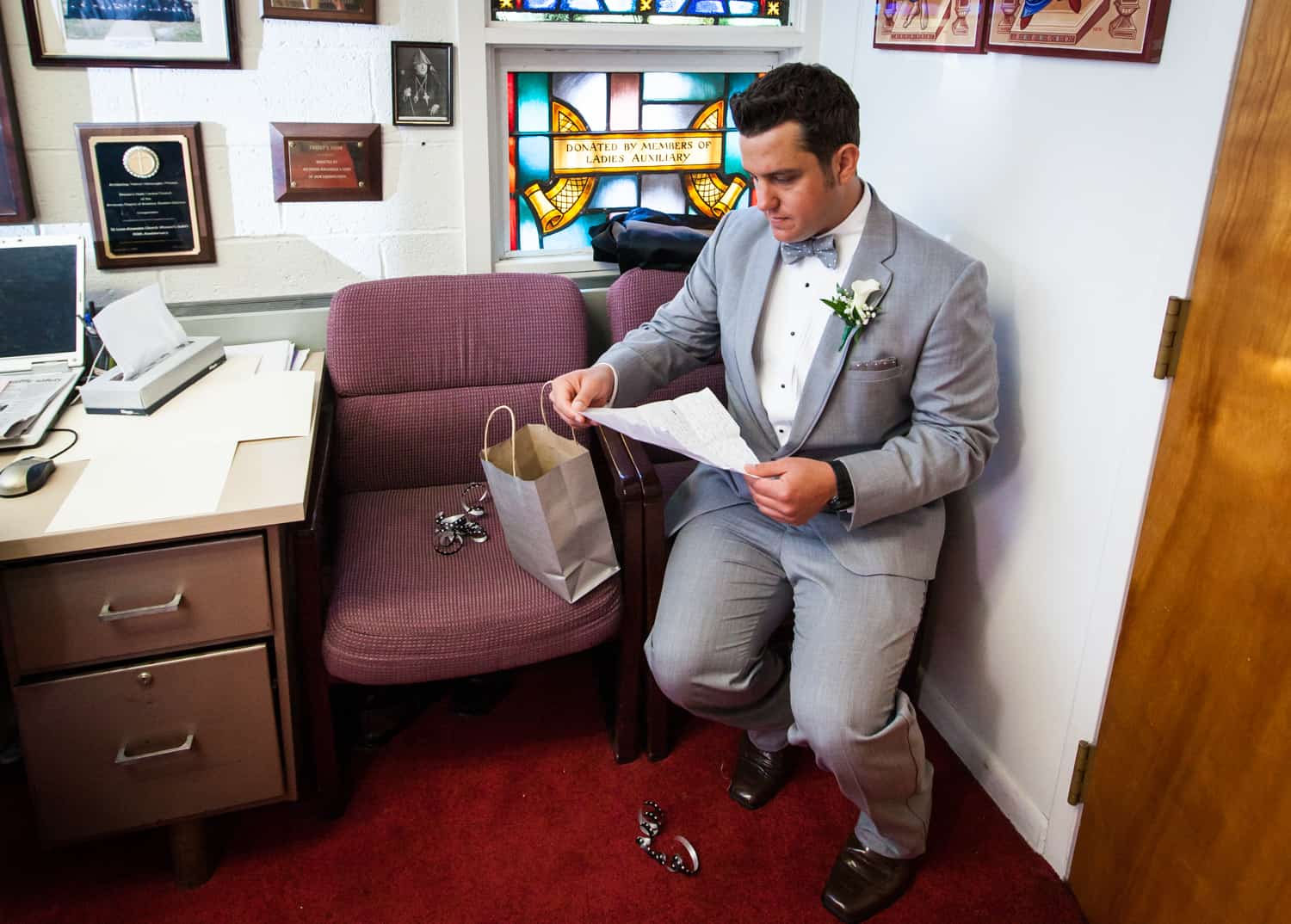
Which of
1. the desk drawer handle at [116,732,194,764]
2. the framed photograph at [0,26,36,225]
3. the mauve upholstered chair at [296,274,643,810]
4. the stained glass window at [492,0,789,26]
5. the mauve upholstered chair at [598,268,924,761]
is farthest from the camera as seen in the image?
the stained glass window at [492,0,789,26]

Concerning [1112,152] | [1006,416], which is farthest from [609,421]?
[1112,152]

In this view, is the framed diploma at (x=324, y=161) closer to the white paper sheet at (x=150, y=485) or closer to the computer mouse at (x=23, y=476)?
the white paper sheet at (x=150, y=485)

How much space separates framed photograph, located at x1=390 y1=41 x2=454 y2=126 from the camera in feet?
6.91

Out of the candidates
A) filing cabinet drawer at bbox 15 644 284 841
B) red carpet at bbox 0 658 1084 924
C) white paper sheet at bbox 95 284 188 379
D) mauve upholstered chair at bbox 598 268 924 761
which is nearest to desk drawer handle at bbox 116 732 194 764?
filing cabinet drawer at bbox 15 644 284 841

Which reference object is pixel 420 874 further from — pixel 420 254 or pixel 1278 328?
pixel 1278 328

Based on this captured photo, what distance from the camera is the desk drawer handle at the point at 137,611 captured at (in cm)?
148

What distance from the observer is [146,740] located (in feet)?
5.22

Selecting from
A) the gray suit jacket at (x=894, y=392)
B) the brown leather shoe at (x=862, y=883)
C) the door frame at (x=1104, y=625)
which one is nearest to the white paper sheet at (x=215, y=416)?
the gray suit jacket at (x=894, y=392)

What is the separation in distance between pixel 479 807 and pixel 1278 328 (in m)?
1.51

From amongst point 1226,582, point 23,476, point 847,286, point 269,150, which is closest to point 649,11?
point 269,150

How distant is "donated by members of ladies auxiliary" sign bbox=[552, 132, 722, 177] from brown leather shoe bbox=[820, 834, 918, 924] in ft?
5.32

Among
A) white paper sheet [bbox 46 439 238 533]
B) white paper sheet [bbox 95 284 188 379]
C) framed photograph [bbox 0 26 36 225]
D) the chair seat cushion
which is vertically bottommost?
the chair seat cushion

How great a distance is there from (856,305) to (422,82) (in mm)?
1116

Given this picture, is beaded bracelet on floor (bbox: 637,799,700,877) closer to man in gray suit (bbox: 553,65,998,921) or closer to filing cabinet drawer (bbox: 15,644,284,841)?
man in gray suit (bbox: 553,65,998,921)
